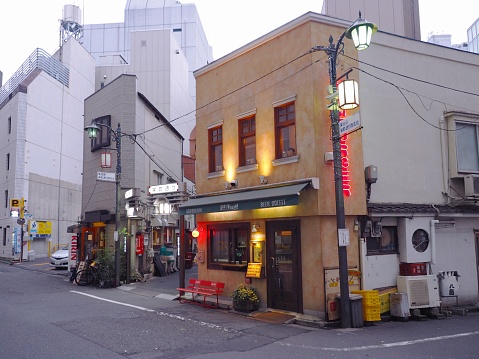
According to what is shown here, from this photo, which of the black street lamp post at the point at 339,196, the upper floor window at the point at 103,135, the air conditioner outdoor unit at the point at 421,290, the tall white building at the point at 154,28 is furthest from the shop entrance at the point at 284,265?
the tall white building at the point at 154,28

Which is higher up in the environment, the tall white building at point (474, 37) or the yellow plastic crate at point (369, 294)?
the tall white building at point (474, 37)

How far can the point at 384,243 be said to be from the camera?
12695 millimetres

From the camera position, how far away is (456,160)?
13961 mm

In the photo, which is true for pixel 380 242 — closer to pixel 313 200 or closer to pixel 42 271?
pixel 313 200

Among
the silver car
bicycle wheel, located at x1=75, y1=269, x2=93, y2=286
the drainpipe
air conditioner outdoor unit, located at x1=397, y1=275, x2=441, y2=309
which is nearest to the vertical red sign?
air conditioner outdoor unit, located at x1=397, y1=275, x2=441, y2=309

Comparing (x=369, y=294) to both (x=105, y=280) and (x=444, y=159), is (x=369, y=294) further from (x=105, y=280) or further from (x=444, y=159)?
(x=105, y=280)

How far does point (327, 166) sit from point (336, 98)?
6.14 ft

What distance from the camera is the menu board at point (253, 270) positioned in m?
12.9

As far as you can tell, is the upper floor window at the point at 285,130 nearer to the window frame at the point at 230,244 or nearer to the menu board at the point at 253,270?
the window frame at the point at 230,244

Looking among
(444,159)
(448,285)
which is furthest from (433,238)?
(444,159)

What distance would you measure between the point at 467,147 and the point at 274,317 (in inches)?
340

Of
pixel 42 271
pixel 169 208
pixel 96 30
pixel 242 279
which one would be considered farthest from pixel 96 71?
pixel 242 279

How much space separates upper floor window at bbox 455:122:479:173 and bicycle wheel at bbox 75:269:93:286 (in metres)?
16.0

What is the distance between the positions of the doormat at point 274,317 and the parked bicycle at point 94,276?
9395 mm
